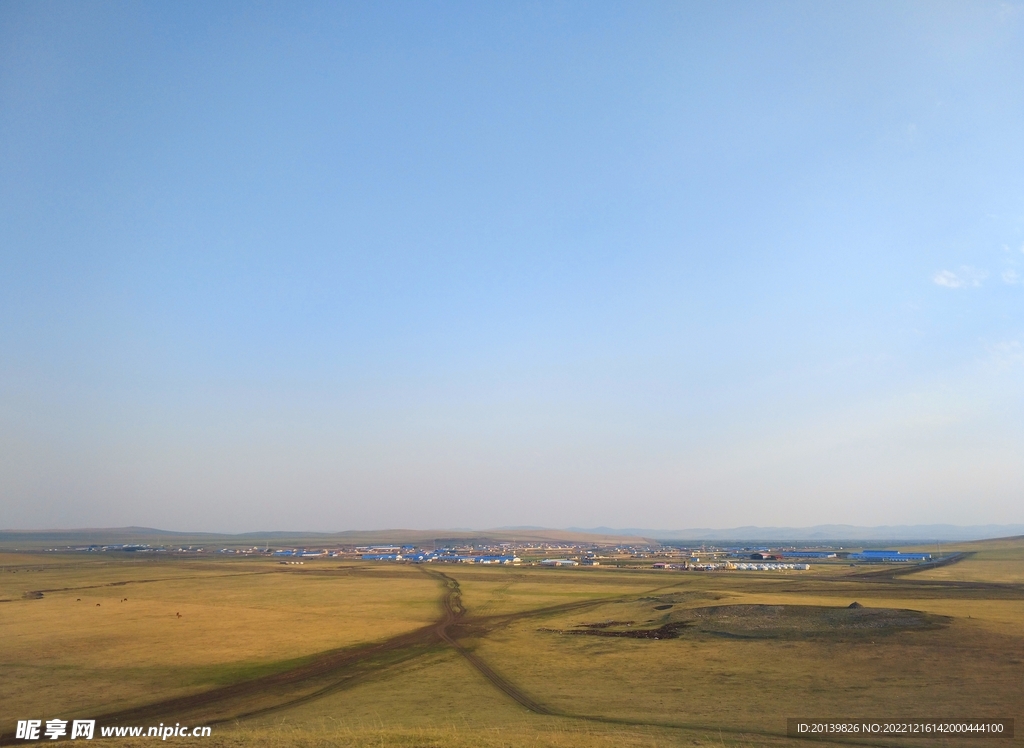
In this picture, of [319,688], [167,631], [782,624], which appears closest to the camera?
[319,688]

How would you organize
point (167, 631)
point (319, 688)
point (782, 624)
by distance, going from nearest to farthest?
point (319, 688) < point (782, 624) < point (167, 631)

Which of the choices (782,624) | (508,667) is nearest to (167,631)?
(508,667)

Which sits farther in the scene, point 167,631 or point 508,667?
point 167,631

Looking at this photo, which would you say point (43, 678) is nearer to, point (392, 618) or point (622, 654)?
point (392, 618)

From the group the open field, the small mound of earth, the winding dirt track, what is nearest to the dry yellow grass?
the open field

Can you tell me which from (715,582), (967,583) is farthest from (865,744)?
(967,583)

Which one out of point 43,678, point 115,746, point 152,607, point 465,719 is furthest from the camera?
point 152,607

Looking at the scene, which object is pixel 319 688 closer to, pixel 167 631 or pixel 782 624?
pixel 167 631
